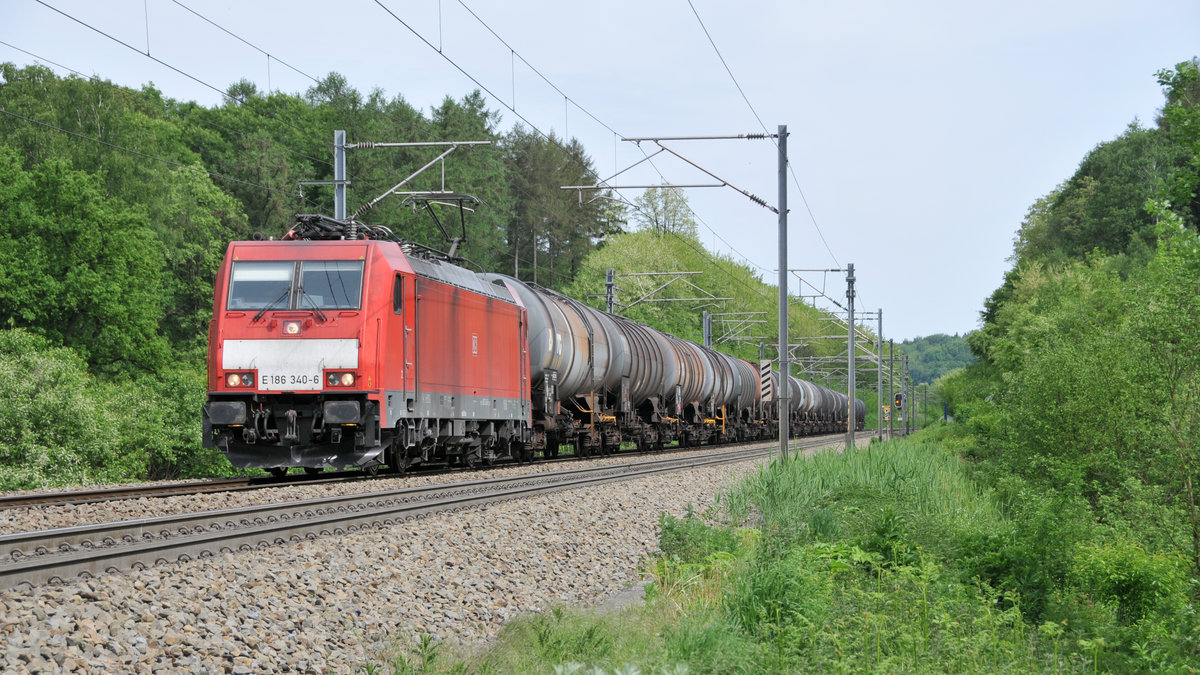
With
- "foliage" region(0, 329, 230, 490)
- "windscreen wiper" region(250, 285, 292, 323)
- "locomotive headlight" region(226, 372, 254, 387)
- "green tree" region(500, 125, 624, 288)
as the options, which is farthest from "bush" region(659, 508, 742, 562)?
"green tree" region(500, 125, 624, 288)

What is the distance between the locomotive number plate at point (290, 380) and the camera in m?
15.2

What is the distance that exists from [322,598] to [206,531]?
8.44 ft

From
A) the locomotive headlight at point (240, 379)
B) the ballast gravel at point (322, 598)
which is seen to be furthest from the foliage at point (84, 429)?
the ballast gravel at point (322, 598)

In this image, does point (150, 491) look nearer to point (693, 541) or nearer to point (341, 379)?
point (341, 379)

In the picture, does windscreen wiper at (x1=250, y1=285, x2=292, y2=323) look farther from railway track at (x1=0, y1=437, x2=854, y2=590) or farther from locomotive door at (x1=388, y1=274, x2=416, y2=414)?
railway track at (x1=0, y1=437, x2=854, y2=590)

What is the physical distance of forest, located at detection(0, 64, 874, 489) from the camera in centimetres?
2375

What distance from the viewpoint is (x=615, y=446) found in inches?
1177

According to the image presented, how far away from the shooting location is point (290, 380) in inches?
601

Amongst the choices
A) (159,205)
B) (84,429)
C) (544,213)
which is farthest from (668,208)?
(84,429)

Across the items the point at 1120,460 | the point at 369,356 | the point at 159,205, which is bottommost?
the point at 1120,460

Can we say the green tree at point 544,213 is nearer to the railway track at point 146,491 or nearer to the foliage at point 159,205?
the foliage at point 159,205

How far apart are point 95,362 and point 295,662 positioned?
130ft

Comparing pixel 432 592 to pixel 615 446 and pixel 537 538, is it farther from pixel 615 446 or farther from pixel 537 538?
pixel 615 446

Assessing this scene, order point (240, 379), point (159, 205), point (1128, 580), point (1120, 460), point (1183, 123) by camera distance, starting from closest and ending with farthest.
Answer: point (1128, 580) < point (1183, 123) < point (240, 379) < point (1120, 460) < point (159, 205)
